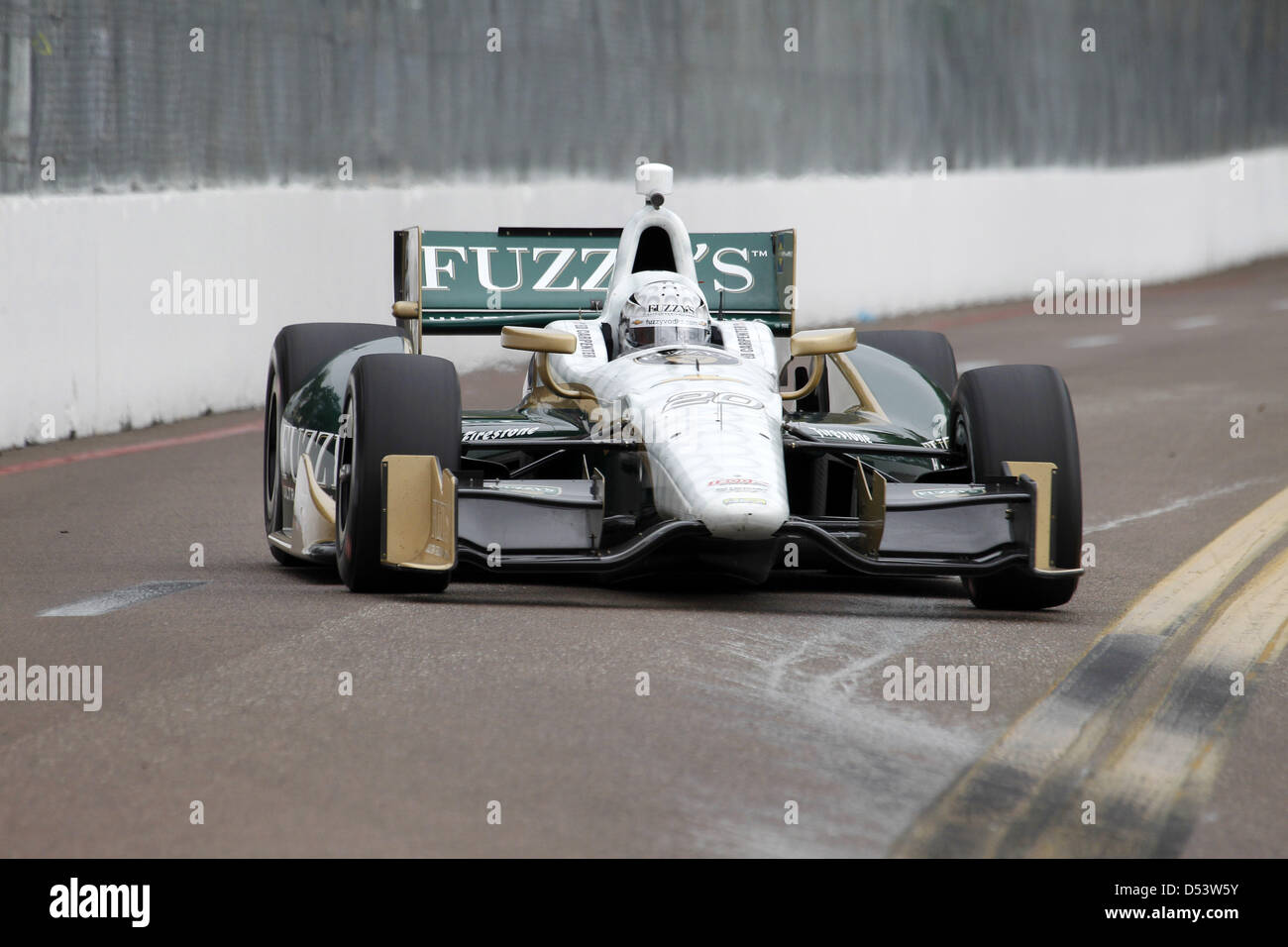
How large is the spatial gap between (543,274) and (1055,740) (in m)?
5.03

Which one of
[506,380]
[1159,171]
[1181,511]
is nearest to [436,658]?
[1181,511]

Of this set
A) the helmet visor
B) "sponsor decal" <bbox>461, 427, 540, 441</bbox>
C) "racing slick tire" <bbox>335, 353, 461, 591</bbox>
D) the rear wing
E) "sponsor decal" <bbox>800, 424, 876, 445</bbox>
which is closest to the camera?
"racing slick tire" <bbox>335, 353, 461, 591</bbox>

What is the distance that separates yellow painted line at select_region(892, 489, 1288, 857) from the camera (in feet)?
13.8

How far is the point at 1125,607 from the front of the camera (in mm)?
7430

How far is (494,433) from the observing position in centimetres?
780

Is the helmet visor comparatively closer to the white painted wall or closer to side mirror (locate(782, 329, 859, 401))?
side mirror (locate(782, 329, 859, 401))

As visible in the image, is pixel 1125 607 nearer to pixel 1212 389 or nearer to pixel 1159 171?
pixel 1212 389

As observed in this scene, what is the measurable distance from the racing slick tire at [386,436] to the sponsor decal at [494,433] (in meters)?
0.46

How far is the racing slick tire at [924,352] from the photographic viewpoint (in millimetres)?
9758

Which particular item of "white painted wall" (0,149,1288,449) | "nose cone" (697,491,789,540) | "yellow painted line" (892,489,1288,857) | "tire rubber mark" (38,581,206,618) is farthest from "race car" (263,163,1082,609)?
"white painted wall" (0,149,1288,449)

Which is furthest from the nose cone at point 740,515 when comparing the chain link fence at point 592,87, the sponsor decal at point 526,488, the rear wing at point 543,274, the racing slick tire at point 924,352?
the chain link fence at point 592,87

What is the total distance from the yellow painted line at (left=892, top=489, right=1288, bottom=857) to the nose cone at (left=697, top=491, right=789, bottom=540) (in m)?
1.12

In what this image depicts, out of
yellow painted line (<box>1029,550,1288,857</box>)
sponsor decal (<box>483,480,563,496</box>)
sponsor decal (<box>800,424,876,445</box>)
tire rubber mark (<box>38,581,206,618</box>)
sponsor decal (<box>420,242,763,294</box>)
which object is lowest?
yellow painted line (<box>1029,550,1288,857</box>)
